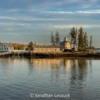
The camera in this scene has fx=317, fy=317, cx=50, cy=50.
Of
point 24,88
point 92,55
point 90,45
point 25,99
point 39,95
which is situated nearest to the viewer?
point 25,99

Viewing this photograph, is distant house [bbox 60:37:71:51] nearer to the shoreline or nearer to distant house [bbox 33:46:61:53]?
distant house [bbox 33:46:61:53]

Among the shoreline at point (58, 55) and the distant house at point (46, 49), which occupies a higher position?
the distant house at point (46, 49)

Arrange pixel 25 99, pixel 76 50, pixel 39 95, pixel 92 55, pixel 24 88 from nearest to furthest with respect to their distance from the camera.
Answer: pixel 25 99
pixel 39 95
pixel 24 88
pixel 92 55
pixel 76 50

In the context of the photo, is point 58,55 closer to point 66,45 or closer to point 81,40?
point 81,40

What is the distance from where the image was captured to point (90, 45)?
16625cm

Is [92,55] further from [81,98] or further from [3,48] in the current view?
[81,98]

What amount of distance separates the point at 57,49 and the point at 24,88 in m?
115

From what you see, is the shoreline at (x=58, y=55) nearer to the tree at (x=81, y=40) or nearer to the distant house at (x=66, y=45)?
the tree at (x=81, y=40)

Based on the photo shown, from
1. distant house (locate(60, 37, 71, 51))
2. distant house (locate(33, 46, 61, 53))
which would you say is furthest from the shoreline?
distant house (locate(60, 37, 71, 51))

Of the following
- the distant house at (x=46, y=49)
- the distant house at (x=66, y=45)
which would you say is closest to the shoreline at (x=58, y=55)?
the distant house at (x=46, y=49)

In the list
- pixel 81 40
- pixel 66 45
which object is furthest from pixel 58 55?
pixel 66 45

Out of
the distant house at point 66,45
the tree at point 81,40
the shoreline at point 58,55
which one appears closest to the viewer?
the shoreline at point 58,55

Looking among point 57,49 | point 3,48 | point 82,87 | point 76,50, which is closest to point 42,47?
point 57,49

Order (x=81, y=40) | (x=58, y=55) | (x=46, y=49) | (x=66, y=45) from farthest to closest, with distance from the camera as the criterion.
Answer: (x=66, y=45) < (x=46, y=49) < (x=81, y=40) < (x=58, y=55)
